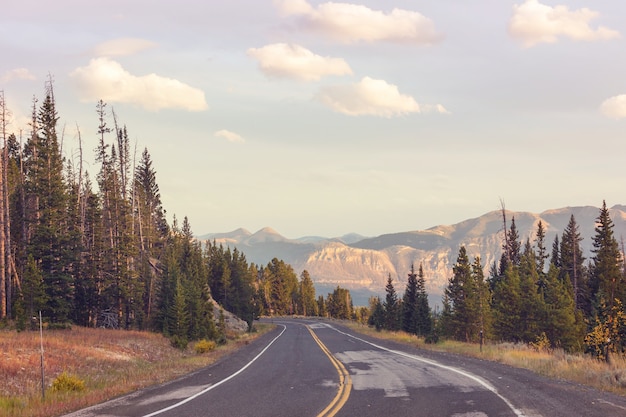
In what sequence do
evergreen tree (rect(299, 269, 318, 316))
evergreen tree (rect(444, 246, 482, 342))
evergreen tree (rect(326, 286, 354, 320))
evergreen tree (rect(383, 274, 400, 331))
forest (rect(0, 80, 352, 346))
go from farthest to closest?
evergreen tree (rect(299, 269, 318, 316))
evergreen tree (rect(326, 286, 354, 320))
evergreen tree (rect(383, 274, 400, 331))
evergreen tree (rect(444, 246, 482, 342))
forest (rect(0, 80, 352, 346))

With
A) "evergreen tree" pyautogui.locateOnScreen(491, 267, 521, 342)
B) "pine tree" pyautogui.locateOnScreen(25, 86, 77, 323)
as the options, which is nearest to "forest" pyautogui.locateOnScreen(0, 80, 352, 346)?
"pine tree" pyautogui.locateOnScreen(25, 86, 77, 323)

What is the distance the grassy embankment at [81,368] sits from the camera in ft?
43.0

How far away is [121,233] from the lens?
159 feet

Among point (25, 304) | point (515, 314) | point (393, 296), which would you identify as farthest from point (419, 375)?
point (393, 296)

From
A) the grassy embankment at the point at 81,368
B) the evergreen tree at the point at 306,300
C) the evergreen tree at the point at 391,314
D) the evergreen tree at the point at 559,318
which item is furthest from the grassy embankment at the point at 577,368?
the evergreen tree at the point at 306,300

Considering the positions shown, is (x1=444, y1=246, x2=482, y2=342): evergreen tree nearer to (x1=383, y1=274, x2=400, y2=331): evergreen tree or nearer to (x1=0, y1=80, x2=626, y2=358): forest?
(x1=0, y1=80, x2=626, y2=358): forest

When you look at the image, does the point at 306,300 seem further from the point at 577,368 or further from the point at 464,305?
the point at 577,368

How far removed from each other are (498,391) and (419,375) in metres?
3.89

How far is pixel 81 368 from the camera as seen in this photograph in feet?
70.4

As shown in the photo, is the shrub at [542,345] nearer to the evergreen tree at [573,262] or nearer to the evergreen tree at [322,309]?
the evergreen tree at [573,262]

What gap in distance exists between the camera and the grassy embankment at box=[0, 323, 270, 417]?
13.1 meters

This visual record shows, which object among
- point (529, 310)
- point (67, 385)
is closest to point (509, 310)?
point (529, 310)

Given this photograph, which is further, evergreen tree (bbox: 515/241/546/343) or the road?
evergreen tree (bbox: 515/241/546/343)

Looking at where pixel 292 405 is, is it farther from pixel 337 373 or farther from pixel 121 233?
pixel 121 233
